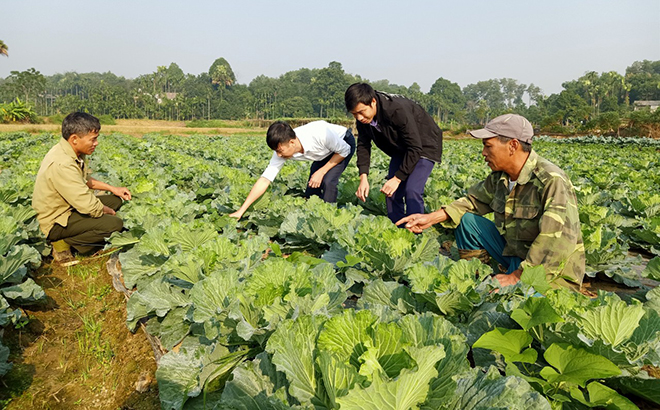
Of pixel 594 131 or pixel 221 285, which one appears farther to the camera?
pixel 594 131

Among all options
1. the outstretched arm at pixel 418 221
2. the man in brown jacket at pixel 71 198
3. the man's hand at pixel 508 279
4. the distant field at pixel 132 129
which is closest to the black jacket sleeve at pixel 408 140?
the outstretched arm at pixel 418 221

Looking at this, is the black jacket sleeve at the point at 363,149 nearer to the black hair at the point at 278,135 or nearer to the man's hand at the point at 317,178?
the man's hand at the point at 317,178

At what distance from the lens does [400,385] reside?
1131 mm

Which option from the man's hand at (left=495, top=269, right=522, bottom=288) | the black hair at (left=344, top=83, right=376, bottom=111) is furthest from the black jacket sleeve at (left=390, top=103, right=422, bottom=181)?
the man's hand at (left=495, top=269, right=522, bottom=288)

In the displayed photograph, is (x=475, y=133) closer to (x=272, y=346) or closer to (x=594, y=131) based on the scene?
(x=272, y=346)

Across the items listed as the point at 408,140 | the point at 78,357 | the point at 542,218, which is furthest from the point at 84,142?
the point at 542,218

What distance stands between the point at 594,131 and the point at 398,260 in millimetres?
41678

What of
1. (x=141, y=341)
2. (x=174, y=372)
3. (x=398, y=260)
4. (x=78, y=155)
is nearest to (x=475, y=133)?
(x=398, y=260)

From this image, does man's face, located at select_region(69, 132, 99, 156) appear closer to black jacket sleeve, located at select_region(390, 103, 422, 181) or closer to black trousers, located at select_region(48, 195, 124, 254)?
black trousers, located at select_region(48, 195, 124, 254)

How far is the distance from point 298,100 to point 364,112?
9184cm

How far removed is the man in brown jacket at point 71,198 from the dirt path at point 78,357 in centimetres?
60

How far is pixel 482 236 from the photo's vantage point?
329cm

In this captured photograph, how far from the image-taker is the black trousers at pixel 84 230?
4.38m

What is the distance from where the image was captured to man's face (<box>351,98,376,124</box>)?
385 cm
